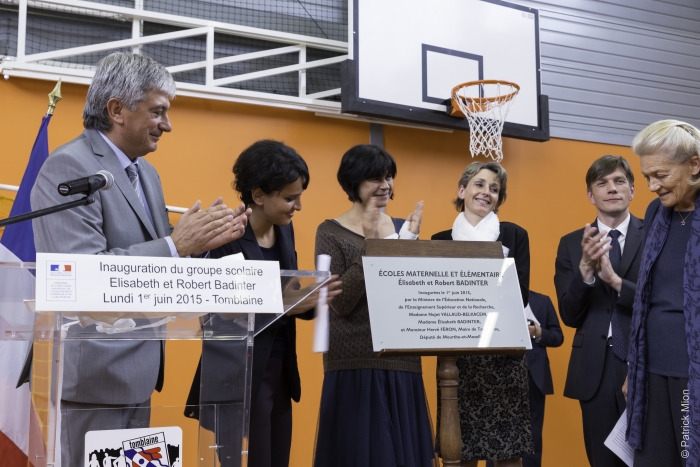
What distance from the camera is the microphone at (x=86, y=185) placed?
5.53ft

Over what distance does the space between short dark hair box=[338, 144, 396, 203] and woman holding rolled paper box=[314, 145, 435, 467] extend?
17 centimetres

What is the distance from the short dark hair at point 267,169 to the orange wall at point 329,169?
6.43 feet

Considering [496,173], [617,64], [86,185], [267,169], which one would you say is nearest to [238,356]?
[86,185]

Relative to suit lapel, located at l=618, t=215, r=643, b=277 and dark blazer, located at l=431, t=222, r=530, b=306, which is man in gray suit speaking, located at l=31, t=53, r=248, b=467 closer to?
dark blazer, located at l=431, t=222, r=530, b=306

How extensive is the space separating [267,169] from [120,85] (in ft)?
2.11

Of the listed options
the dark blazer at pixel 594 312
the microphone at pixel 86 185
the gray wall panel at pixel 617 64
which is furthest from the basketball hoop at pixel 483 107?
the microphone at pixel 86 185

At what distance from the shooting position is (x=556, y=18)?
6.07m

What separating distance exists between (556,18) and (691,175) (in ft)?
13.2

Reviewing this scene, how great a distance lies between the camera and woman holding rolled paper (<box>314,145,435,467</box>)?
263cm

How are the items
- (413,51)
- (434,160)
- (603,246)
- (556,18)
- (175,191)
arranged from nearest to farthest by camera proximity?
(603,246)
(175,191)
(413,51)
(434,160)
(556,18)

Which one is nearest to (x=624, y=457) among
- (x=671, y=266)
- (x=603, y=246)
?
(x=671, y=266)

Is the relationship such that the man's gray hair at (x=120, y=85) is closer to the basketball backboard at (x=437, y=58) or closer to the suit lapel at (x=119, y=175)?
the suit lapel at (x=119, y=175)

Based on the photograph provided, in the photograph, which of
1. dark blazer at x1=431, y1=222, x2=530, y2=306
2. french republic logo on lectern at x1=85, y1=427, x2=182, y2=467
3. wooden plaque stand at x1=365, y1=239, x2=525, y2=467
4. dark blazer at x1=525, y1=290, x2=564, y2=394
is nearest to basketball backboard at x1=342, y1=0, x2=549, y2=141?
dark blazer at x1=525, y1=290, x2=564, y2=394

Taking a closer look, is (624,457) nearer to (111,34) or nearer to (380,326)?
(380,326)
